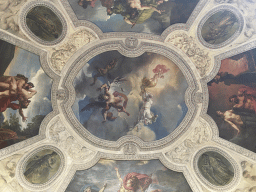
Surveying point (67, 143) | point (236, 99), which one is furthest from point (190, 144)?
point (67, 143)

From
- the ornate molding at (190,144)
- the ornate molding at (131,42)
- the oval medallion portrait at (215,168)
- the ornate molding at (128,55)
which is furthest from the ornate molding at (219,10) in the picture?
the oval medallion portrait at (215,168)

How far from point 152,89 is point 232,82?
474 centimetres

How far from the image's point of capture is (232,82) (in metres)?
12.2

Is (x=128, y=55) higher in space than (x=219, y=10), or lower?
lower

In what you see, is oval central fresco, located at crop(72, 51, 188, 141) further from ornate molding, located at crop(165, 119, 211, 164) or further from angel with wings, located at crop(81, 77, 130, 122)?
ornate molding, located at crop(165, 119, 211, 164)

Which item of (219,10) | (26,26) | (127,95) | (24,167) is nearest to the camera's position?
(26,26)

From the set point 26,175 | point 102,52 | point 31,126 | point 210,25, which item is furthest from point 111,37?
point 26,175

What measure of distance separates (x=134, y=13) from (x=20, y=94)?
24.5 feet

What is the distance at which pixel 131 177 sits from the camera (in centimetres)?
1395

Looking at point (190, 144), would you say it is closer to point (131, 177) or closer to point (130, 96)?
point (131, 177)

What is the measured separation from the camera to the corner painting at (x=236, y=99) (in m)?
11.7

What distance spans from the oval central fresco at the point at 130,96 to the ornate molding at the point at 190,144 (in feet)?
3.73

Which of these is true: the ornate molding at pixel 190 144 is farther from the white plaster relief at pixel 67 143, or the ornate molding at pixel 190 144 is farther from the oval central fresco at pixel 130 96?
the white plaster relief at pixel 67 143

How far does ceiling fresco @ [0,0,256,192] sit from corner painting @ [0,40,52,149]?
0.05m
